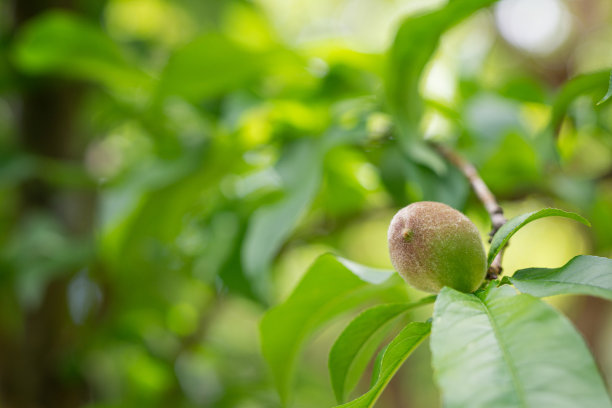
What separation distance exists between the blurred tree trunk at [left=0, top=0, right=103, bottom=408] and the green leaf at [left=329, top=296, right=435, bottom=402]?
20.7 inches

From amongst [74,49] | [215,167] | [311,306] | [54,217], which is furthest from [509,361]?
[54,217]

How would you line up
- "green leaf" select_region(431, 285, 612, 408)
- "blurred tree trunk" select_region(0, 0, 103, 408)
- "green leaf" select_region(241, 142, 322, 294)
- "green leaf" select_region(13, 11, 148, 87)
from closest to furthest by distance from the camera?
"green leaf" select_region(431, 285, 612, 408) → "green leaf" select_region(241, 142, 322, 294) → "green leaf" select_region(13, 11, 148, 87) → "blurred tree trunk" select_region(0, 0, 103, 408)

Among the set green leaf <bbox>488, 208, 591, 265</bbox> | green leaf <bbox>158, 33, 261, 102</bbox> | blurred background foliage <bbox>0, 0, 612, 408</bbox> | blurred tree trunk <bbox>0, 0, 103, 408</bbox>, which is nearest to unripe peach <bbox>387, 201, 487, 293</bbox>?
green leaf <bbox>488, 208, 591, 265</bbox>

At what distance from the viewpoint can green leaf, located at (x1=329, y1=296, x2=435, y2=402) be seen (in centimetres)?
20

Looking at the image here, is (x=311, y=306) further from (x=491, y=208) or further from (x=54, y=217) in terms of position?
(x=54, y=217)

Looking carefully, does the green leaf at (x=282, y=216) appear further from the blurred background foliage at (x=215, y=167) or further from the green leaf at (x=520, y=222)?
the green leaf at (x=520, y=222)

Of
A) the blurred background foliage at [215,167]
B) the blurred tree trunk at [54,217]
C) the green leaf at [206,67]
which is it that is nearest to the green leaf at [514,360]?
the blurred background foliage at [215,167]

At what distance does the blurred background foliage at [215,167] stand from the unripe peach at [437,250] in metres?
0.12

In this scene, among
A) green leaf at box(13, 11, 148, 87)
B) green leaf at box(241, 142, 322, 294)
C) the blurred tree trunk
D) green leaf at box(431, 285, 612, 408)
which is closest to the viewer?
green leaf at box(431, 285, 612, 408)

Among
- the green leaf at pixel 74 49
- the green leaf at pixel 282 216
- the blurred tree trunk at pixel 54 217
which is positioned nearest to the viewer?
the green leaf at pixel 282 216

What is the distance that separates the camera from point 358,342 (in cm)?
21

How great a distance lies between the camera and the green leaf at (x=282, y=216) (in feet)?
1.05

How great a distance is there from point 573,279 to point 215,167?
0.33 m

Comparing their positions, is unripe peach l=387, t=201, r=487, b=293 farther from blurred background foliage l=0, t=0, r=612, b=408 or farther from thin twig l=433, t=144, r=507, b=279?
blurred background foliage l=0, t=0, r=612, b=408
